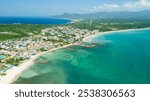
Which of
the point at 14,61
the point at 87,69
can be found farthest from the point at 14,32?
the point at 87,69

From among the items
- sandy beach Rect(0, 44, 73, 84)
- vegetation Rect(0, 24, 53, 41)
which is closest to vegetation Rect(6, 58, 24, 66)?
sandy beach Rect(0, 44, 73, 84)

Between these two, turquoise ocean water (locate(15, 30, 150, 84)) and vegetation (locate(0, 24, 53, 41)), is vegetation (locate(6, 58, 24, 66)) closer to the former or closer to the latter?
turquoise ocean water (locate(15, 30, 150, 84))

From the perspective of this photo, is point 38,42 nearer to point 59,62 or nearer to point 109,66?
point 59,62

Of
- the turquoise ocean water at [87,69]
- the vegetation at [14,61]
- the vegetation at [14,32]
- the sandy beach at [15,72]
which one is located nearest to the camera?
the sandy beach at [15,72]

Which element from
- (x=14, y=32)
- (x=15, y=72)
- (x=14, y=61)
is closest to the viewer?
(x=15, y=72)

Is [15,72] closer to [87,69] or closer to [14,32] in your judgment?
[87,69]

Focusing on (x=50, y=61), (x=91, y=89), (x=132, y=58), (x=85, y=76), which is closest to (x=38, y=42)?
(x=50, y=61)

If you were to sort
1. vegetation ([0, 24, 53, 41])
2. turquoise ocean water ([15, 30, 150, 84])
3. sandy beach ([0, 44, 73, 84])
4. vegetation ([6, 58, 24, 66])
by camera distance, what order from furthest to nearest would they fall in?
vegetation ([0, 24, 53, 41]) < vegetation ([6, 58, 24, 66]) < turquoise ocean water ([15, 30, 150, 84]) < sandy beach ([0, 44, 73, 84])

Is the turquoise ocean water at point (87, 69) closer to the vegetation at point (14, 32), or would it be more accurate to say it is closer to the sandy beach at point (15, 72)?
→ the sandy beach at point (15, 72)

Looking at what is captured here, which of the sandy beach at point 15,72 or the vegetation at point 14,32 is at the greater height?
the vegetation at point 14,32

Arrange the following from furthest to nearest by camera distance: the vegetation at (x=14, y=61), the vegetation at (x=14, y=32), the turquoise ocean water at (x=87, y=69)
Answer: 1. the vegetation at (x=14, y=32)
2. the vegetation at (x=14, y=61)
3. the turquoise ocean water at (x=87, y=69)

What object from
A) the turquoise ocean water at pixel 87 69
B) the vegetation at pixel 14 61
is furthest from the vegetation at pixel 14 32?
the vegetation at pixel 14 61

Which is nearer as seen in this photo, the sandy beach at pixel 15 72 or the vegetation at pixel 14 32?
the sandy beach at pixel 15 72
